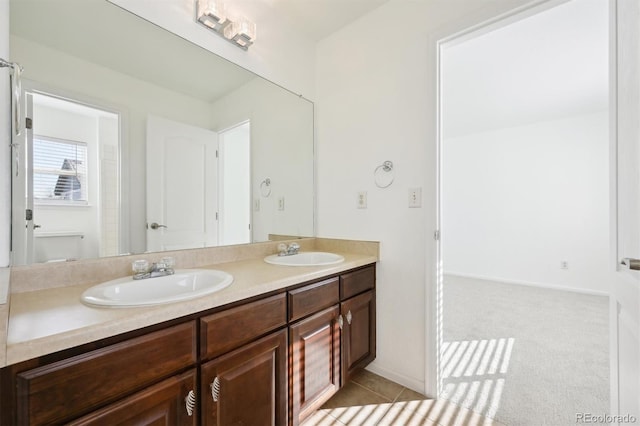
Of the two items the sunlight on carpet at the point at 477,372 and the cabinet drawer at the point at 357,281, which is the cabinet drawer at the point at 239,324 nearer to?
the cabinet drawer at the point at 357,281

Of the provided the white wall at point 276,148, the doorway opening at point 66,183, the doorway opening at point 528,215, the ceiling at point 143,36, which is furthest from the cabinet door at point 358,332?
the ceiling at point 143,36

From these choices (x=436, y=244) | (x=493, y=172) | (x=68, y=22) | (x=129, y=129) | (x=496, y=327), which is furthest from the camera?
(x=493, y=172)

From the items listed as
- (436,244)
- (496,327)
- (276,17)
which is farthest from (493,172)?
(276,17)

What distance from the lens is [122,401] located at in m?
0.73

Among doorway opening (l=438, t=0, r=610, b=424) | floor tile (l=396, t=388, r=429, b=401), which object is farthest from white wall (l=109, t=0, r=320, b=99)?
floor tile (l=396, t=388, r=429, b=401)

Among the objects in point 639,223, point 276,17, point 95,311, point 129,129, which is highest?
point 276,17

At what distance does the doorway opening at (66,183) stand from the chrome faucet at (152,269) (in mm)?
159

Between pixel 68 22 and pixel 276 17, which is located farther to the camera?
pixel 276 17

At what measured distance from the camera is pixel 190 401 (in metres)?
0.86

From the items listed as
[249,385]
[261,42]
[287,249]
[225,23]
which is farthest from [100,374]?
[261,42]

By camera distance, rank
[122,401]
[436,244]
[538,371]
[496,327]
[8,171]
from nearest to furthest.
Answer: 1. [122,401]
2. [8,171]
3. [436,244]
4. [538,371]
5. [496,327]

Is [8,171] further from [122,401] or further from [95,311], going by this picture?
[122,401]

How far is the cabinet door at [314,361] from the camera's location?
4.03 ft

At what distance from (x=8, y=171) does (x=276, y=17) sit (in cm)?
170
